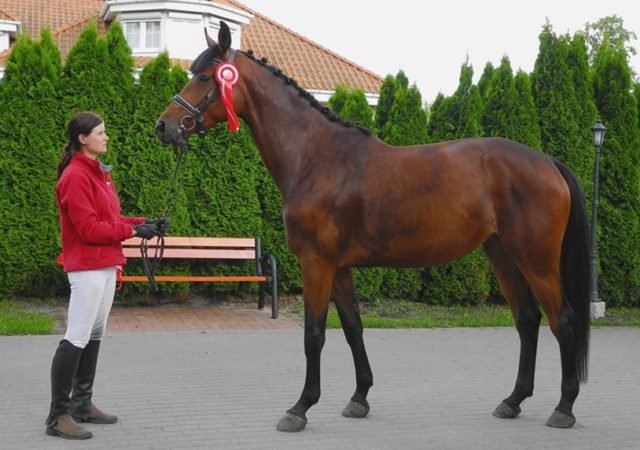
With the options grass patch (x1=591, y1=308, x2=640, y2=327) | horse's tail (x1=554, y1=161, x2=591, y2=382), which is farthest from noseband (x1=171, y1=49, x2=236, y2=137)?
grass patch (x1=591, y1=308, x2=640, y2=327)

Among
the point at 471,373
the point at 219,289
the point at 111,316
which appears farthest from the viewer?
the point at 219,289

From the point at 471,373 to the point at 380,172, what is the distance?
2.49 meters

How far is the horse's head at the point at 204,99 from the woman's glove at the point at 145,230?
560mm

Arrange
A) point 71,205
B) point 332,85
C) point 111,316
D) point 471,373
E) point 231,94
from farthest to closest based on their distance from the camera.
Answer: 1. point 332,85
2. point 111,316
3. point 471,373
4. point 231,94
5. point 71,205

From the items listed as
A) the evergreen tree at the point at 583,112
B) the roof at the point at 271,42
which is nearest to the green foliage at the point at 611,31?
the roof at the point at 271,42

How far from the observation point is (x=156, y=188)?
9.35 m

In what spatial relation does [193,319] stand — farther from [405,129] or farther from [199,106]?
[199,106]

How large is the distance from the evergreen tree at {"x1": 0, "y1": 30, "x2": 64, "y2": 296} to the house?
913 centimetres

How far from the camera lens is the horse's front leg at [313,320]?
180 inches

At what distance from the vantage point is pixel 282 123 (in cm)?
482

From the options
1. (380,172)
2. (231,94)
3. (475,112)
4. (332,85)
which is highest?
(332,85)

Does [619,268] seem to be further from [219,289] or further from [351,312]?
[351,312]

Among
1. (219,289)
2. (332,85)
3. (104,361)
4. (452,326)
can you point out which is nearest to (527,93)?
(452,326)

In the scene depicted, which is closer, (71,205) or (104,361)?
(71,205)
